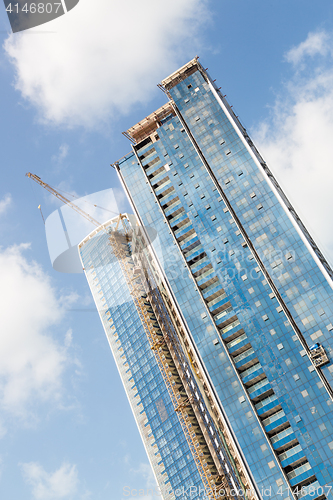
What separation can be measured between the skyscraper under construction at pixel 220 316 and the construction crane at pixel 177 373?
366 mm

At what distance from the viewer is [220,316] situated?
8794cm

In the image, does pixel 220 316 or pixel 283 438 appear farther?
pixel 220 316

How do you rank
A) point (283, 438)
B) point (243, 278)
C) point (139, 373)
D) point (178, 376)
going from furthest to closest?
1. point (139, 373)
2. point (178, 376)
3. point (243, 278)
4. point (283, 438)

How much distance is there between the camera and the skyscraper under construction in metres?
75.2

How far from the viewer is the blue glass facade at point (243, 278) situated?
74250mm

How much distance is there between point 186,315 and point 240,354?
39.5ft

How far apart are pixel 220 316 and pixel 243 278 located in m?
8.18

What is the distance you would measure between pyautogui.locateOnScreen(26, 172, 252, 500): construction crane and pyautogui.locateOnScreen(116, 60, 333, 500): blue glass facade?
14.6 meters

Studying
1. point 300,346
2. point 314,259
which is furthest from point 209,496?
point 314,259

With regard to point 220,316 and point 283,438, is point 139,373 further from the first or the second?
point 283,438

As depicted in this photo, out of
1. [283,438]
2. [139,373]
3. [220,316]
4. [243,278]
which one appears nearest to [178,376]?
[139,373]

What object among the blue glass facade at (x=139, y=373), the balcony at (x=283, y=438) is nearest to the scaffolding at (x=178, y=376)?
the blue glass facade at (x=139, y=373)

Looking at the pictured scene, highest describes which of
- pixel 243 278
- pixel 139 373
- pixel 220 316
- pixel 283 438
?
pixel 139 373

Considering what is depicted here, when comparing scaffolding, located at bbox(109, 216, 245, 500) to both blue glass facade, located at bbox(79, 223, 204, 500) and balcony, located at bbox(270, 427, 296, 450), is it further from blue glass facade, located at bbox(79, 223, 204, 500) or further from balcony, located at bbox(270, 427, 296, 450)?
balcony, located at bbox(270, 427, 296, 450)
